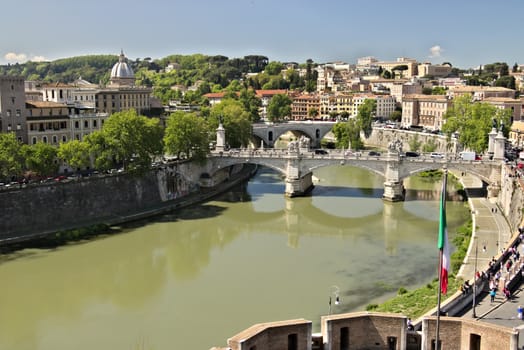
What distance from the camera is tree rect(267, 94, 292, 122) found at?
62.5 m

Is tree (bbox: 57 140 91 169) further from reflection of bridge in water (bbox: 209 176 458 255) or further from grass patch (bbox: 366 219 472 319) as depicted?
grass patch (bbox: 366 219 472 319)

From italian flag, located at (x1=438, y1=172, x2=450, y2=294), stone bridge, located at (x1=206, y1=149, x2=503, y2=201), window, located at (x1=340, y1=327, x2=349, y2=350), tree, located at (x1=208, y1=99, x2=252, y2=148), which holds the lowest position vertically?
window, located at (x1=340, y1=327, x2=349, y2=350)

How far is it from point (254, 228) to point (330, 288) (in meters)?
9.16

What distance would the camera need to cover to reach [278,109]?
62531 millimetres

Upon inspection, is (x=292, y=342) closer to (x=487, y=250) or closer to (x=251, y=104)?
(x=487, y=250)

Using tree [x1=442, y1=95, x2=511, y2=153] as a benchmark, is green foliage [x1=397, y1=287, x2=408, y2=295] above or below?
below

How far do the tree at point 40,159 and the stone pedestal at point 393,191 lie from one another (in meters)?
15.7

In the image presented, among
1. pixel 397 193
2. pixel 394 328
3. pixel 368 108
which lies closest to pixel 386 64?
pixel 368 108

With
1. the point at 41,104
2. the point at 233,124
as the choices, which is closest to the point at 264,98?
the point at 233,124

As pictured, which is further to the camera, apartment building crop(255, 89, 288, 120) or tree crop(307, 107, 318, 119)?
apartment building crop(255, 89, 288, 120)

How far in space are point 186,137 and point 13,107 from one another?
27.6 ft

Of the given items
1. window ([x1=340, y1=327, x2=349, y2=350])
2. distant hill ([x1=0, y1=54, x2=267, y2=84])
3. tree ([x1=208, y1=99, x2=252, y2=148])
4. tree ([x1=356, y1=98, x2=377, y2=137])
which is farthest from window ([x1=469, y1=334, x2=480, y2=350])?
distant hill ([x1=0, y1=54, x2=267, y2=84])

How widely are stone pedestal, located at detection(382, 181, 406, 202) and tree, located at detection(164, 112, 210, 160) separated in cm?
967

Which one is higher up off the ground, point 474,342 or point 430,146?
point 430,146
